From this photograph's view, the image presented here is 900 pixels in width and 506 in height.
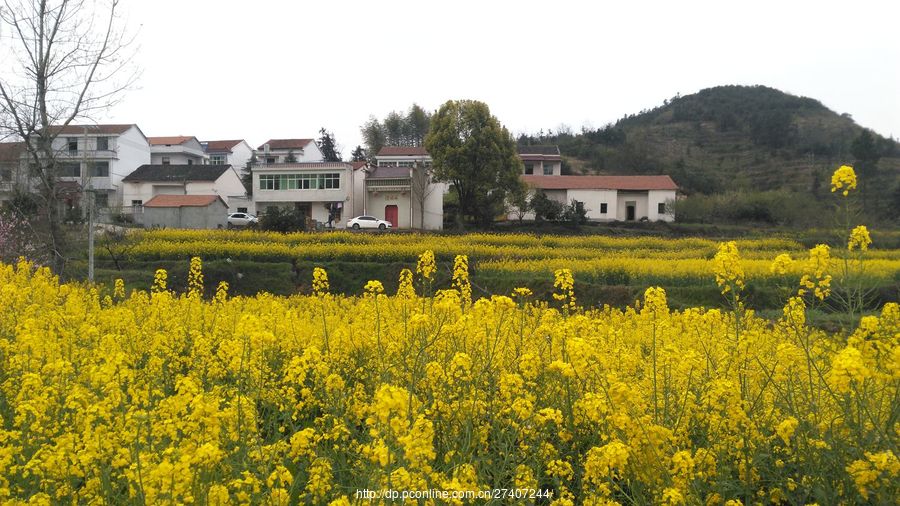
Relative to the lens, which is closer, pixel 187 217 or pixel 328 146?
pixel 187 217

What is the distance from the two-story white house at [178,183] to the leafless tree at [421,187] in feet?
42.2

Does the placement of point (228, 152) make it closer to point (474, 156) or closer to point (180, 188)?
point (180, 188)

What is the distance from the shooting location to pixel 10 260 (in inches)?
583

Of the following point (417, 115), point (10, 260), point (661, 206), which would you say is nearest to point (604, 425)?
point (10, 260)

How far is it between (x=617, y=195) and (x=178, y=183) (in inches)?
1140

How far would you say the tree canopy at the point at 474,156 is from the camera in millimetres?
34531

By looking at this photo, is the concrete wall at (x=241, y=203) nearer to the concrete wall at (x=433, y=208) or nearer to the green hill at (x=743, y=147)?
the concrete wall at (x=433, y=208)

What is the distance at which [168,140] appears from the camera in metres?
57.9

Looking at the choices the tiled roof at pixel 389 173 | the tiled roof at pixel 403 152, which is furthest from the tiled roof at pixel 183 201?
the tiled roof at pixel 403 152

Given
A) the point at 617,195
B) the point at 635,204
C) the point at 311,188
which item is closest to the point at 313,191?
the point at 311,188

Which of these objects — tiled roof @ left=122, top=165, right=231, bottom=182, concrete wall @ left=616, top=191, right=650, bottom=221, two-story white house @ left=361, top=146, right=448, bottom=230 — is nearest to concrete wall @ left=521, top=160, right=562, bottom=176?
concrete wall @ left=616, top=191, right=650, bottom=221

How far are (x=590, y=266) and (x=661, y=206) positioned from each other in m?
24.0

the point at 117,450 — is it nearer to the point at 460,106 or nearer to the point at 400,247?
the point at 400,247

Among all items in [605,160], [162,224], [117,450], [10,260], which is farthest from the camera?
[605,160]
